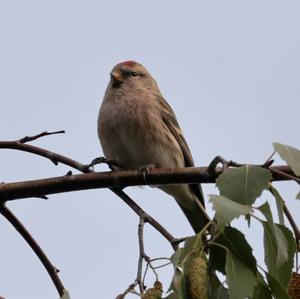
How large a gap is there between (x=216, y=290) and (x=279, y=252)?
0.24 meters

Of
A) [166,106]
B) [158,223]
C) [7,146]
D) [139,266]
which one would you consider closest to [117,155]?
[166,106]

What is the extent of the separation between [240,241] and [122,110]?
3222mm

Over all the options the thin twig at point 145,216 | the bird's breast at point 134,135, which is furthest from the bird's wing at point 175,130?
the thin twig at point 145,216

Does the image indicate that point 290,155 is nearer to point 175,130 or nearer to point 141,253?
point 141,253

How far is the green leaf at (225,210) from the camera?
2092 mm

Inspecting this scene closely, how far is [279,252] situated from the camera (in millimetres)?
2305

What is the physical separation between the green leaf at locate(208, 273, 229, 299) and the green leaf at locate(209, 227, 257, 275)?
59 millimetres

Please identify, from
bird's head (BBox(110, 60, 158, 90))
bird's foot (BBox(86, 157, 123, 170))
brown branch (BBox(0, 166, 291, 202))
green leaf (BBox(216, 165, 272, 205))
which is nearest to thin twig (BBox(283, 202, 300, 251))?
green leaf (BBox(216, 165, 272, 205))

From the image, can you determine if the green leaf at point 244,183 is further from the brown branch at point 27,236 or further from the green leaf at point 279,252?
the brown branch at point 27,236

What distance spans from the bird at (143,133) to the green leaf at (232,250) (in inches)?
103

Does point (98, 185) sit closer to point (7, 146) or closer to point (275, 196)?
point (7, 146)

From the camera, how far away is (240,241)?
240 centimetres

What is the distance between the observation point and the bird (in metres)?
5.31

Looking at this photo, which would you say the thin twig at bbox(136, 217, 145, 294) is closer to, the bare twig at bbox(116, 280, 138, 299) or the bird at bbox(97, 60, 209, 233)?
the bare twig at bbox(116, 280, 138, 299)
